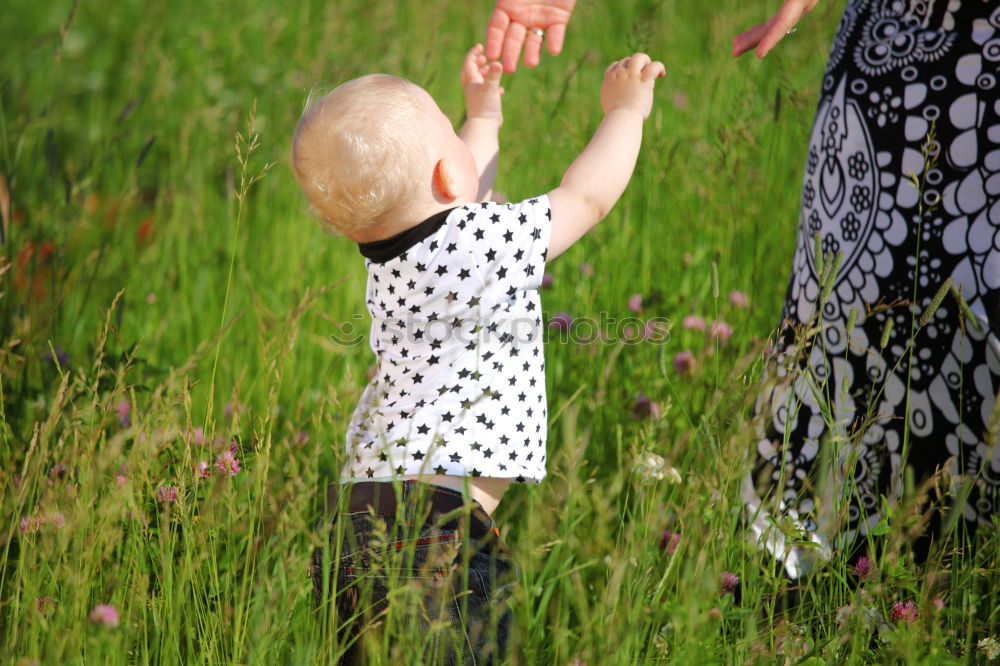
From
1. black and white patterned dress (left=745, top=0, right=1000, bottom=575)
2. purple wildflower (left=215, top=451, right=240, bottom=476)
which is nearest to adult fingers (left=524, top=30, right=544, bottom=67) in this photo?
black and white patterned dress (left=745, top=0, right=1000, bottom=575)

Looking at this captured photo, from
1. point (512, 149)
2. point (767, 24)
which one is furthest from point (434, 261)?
point (512, 149)

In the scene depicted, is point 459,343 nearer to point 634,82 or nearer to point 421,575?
point 421,575

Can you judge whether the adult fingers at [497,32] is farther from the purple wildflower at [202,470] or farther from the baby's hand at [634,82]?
the purple wildflower at [202,470]

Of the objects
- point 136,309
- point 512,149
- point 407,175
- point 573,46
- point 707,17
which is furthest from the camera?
point 707,17

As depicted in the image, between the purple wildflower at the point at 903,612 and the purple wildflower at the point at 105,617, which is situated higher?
the purple wildflower at the point at 105,617

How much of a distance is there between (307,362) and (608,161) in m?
1.12

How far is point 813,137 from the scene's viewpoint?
1713 mm

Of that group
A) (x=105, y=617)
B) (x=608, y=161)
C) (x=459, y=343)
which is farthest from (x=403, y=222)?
(x=105, y=617)

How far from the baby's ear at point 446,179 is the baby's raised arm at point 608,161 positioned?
17 centimetres

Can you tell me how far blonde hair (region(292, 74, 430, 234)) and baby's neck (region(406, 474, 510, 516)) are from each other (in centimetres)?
43

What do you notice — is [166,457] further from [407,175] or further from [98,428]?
[407,175]

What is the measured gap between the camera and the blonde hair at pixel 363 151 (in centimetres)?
145

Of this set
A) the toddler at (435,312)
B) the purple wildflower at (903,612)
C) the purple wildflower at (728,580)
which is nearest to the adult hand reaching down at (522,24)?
the toddler at (435,312)

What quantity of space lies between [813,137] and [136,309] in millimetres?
1881
